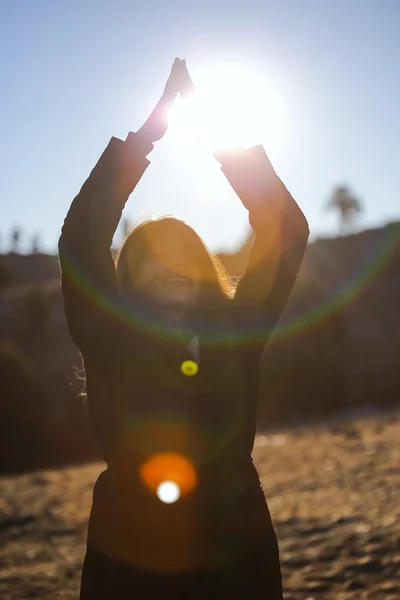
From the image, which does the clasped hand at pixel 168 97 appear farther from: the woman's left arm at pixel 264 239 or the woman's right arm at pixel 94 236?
the woman's left arm at pixel 264 239

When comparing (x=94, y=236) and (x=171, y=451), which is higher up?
(x=94, y=236)

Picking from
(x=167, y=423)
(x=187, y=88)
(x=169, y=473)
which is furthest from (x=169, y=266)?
(x=187, y=88)

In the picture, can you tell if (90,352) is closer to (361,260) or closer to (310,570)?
A: (310,570)

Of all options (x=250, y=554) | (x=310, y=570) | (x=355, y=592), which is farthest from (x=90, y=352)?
(x=310, y=570)

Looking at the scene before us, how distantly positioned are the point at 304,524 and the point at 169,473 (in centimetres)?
567

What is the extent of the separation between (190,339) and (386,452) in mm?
10311

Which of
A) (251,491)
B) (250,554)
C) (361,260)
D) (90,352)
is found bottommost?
(250,554)

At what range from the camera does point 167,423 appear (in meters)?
1.93

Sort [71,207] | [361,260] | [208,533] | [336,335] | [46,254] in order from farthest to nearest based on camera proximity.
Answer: [46,254] → [361,260] → [336,335] → [71,207] → [208,533]

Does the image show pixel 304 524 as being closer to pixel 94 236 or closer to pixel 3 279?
pixel 94 236

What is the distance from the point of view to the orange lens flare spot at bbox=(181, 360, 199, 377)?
197 centimetres

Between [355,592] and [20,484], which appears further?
[20,484]

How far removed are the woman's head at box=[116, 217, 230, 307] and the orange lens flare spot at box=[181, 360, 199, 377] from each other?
194mm

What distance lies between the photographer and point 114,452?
1.99 meters
